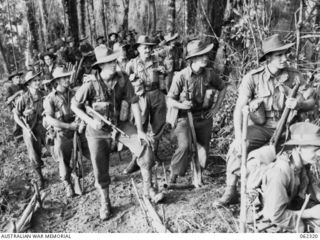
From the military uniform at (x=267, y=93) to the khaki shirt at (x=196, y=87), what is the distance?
3.27ft

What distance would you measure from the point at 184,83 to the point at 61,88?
6.41 ft

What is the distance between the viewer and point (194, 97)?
17.7 ft

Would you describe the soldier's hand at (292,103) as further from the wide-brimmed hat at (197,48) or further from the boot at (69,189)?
the boot at (69,189)

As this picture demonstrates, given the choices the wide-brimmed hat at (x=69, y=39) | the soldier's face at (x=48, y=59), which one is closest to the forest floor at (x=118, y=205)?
the soldier's face at (x=48, y=59)

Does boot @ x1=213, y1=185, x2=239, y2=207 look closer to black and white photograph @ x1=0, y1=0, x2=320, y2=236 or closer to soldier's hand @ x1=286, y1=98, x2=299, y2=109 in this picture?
black and white photograph @ x1=0, y1=0, x2=320, y2=236

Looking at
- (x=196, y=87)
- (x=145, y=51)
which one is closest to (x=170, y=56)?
(x=145, y=51)

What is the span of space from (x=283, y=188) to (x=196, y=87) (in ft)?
7.95

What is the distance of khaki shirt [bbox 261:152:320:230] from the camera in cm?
325

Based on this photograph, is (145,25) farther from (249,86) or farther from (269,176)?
(269,176)

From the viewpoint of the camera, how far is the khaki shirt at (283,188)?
3248 mm

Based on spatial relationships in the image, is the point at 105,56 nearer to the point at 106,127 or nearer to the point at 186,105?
the point at 106,127

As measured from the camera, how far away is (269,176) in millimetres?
3299

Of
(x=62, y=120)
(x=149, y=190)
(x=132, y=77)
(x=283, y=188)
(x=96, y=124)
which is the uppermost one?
(x=132, y=77)

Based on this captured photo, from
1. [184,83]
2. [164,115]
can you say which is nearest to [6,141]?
[164,115]
